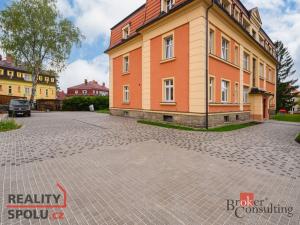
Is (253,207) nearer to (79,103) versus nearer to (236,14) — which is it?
(236,14)

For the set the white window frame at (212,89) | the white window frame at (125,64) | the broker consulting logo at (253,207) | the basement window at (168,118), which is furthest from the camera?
the white window frame at (125,64)

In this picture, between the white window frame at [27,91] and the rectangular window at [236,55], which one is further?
the white window frame at [27,91]

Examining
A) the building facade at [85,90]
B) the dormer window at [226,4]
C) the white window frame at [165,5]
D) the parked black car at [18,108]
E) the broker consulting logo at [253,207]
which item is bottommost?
the broker consulting logo at [253,207]

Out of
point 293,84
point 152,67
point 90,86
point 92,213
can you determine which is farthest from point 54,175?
point 90,86

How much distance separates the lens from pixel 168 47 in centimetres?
1427

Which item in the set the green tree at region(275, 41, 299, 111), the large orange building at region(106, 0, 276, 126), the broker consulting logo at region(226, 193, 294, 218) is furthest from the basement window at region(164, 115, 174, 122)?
the green tree at region(275, 41, 299, 111)

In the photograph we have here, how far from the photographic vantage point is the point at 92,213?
9.41 ft

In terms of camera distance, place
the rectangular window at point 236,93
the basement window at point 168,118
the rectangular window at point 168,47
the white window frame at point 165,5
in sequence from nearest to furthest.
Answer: the basement window at point 168,118, the rectangular window at point 168,47, the white window frame at point 165,5, the rectangular window at point 236,93

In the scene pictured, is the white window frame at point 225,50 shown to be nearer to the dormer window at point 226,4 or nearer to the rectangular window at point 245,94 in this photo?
the dormer window at point 226,4

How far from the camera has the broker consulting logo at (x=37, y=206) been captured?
2814 mm

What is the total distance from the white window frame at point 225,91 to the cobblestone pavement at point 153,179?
24.8ft

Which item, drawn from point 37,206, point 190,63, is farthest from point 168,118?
point 37,206

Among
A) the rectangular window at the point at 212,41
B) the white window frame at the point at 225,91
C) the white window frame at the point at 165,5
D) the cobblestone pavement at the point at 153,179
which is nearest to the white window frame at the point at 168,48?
the white window frame at the point at 165,5

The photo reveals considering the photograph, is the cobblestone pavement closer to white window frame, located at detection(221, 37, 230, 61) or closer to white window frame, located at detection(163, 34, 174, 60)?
white window frame, located at detection(163, 34, 174, 60)
